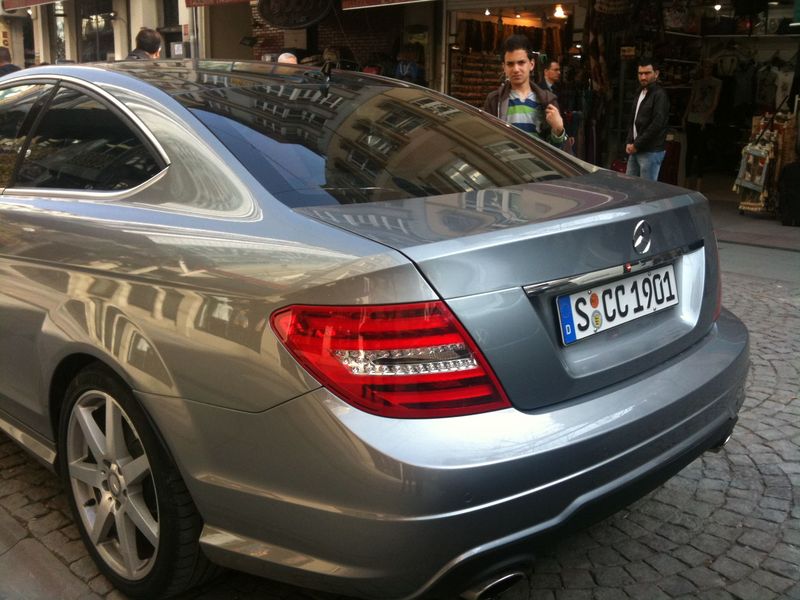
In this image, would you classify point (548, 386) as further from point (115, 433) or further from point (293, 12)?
point (293, 12)

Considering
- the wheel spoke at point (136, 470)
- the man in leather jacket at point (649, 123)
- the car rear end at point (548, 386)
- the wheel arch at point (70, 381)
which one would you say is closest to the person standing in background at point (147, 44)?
the man in leather jacket at point (649, 123)

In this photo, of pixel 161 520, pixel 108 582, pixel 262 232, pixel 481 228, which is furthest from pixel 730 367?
pixel 108 582

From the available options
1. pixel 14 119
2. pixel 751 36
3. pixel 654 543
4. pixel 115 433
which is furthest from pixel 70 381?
pixel 751 36

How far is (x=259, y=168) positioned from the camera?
234cm

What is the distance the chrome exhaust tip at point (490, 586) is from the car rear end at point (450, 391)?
0.03m

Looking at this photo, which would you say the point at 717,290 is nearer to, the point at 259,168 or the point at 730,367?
the point at 730,367

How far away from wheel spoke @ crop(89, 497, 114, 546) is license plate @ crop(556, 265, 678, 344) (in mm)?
1503

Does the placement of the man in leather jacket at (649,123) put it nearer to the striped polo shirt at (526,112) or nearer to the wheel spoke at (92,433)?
the striped polo shirt at (526,112)

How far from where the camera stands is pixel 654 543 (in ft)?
9.35

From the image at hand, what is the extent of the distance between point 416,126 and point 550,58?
10793mm

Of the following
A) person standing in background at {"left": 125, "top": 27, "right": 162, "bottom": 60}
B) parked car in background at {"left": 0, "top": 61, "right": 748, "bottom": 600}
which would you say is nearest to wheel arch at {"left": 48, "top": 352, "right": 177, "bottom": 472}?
parked car in background at {"left": 0, "top": 61, "right": 748, "bottom": 600}

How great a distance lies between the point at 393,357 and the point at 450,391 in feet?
0.51

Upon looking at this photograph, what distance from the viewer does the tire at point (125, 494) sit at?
2277 millimetres

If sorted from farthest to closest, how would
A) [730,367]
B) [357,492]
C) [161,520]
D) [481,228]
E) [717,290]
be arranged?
[717,290] → [730,367] → [161,520] → [481,228] → [357,492]
